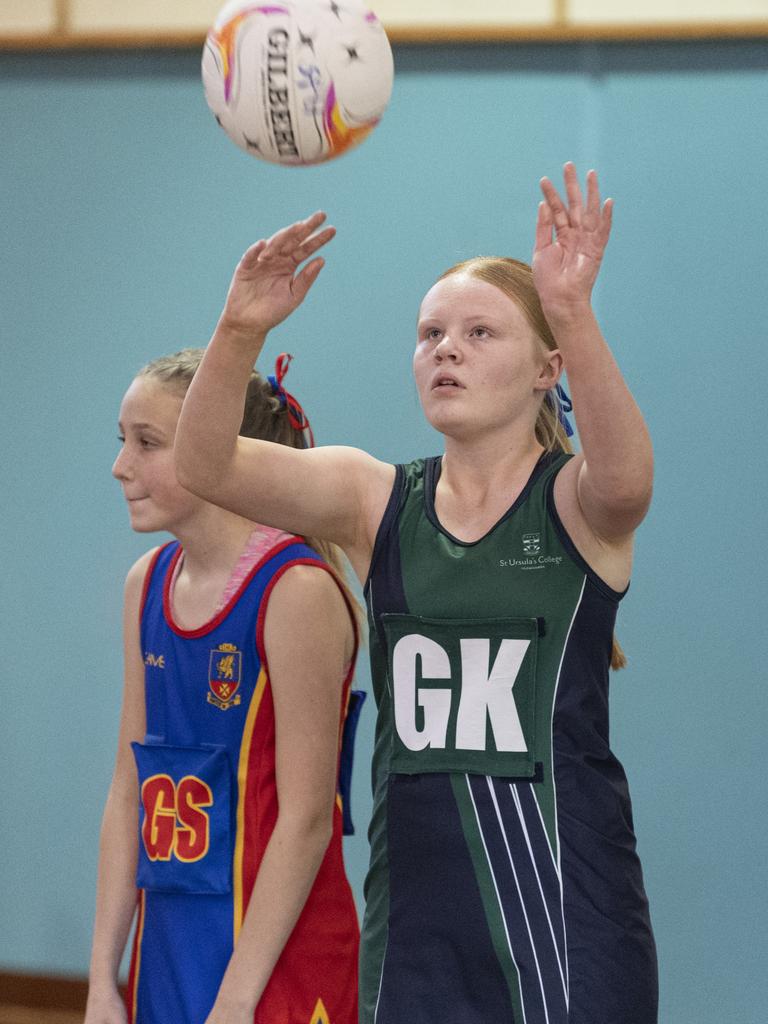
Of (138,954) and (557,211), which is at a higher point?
(557,211)

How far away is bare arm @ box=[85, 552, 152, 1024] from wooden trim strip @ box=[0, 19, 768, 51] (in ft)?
5.27

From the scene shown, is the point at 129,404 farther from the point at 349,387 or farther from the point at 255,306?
the point at 349,387

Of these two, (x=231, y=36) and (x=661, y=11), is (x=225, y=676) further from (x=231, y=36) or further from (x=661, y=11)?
(x=661, y=11)

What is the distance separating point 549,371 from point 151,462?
581 mm

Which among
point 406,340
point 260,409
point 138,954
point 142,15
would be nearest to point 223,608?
point 260,409

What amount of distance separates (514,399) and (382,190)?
1.60m

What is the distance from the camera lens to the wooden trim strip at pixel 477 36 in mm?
2723

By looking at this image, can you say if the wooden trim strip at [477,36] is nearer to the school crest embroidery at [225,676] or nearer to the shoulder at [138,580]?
the shoulder at [138,580]

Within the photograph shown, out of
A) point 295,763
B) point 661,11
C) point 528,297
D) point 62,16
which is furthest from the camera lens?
point 62,16

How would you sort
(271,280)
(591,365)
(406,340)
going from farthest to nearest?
1. (406,340)
2. (271,280)
3. (591,365)

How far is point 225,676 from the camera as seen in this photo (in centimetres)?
165

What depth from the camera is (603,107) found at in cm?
279

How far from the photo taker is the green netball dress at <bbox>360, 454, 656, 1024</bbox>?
1.26m

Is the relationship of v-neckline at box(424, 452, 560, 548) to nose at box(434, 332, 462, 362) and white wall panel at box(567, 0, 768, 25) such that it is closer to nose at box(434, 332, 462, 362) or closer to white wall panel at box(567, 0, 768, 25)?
nose at box(434, 332, 462, 362)
